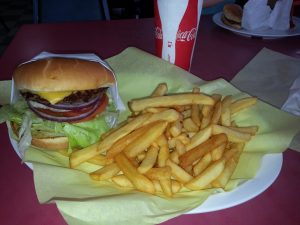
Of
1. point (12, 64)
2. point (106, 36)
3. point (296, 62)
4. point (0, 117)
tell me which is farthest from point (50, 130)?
point (296, 62)

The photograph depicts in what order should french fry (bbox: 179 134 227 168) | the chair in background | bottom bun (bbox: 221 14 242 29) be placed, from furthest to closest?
the chair in background
bottom bun (bbox: 221 14 242 29)
french fry (bbox: 179 134 227 168)

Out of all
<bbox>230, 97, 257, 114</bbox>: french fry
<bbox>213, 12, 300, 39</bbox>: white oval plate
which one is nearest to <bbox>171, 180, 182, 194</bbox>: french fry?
<bbox>230, 97, 257, 114</bbox>: french fry

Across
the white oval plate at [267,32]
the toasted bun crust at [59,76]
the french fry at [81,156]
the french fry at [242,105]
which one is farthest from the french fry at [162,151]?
the white oval plate at [267,32]

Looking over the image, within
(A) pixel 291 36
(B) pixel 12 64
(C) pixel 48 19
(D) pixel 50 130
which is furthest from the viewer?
(C) pixel 48 19

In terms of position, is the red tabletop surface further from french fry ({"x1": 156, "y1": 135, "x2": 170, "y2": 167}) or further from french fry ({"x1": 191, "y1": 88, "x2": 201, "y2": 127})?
french fry ({"x1": 191, "y1": 88, "x2": 201, "y2": 127})

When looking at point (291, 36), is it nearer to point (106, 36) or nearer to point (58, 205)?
point (106, 36)

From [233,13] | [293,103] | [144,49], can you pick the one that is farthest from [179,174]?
[233,13]

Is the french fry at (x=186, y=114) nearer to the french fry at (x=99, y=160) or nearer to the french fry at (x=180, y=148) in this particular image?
the french fry at (x=180, y=148)
